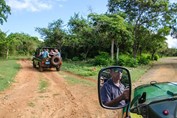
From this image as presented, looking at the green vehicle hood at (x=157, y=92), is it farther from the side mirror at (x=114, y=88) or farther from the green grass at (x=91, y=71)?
the green grass at (x=91, y=71)

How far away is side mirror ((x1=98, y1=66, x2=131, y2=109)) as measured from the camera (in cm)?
312

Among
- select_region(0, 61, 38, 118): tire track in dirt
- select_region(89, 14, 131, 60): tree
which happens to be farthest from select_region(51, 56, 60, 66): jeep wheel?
select_region(0, 61, 38, 118): tire track in dirt

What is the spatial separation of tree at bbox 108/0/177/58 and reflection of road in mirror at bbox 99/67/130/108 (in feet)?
93.5

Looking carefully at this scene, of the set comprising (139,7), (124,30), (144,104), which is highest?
(139,7)

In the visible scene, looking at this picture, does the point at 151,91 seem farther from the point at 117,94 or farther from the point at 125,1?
the point at 125,1

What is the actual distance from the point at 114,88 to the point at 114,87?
10 millimetres

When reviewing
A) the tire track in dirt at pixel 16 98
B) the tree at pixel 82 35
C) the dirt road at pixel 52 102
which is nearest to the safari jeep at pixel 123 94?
the dirt road at pixel 52 102

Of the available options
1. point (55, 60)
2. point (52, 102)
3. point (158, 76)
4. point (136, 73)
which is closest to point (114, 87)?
point (52, 102)

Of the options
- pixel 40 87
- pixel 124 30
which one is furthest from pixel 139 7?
pixel 40 87

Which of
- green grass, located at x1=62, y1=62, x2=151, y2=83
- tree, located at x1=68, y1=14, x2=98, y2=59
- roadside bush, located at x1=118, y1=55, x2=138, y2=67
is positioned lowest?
green grass, located at x1=62, y1=62, x2=151, y2=83

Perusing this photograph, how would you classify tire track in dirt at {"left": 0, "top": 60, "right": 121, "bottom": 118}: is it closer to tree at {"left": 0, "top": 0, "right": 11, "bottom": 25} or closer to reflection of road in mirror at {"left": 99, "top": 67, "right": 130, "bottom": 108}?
reflection of road in mirror at {"left": 99, "top": 67, "right": 130, "bottom": 108}

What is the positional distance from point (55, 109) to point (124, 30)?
17.5 m

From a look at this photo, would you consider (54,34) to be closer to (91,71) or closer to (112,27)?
(112,27)

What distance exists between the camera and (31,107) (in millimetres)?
9648
